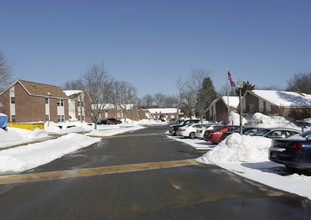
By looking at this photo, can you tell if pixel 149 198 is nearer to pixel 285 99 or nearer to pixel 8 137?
pixel 8 137

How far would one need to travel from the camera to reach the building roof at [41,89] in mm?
46750

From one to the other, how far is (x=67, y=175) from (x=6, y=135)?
61.9ft

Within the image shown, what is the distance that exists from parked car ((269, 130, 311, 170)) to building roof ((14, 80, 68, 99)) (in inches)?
1758

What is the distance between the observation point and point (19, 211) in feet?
18.6

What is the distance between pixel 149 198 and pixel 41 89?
48.5 m

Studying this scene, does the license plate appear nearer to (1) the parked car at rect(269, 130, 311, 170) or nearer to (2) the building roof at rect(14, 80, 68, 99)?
(1) the parked car at rect(269, 130, 311, 170)

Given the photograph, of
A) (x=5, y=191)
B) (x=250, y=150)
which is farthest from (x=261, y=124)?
(x=5, y=191)

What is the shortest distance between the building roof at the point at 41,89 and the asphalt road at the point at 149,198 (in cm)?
4187

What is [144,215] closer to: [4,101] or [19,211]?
[19,211]

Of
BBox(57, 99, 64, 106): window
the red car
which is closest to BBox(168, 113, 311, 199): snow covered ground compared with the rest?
the red car

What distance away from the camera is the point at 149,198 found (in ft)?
21.1

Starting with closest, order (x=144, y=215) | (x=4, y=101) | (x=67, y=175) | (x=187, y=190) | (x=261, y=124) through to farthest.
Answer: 1. (x=144, y=215)
2. (x=187, y=190)
3. (x=67, y=175)
4. (x=261, y=124)
5. (x=4, y=101)

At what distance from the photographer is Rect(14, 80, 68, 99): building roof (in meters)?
46.8

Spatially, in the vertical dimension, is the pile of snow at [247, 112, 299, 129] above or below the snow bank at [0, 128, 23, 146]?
above
